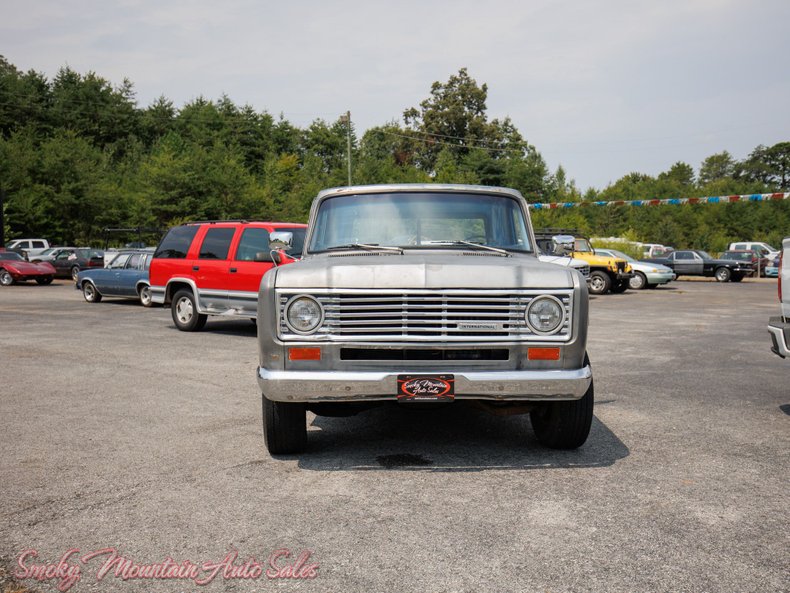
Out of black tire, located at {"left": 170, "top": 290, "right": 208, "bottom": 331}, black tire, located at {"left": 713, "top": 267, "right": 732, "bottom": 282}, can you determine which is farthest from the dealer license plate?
black tire, located at {"left": 713, "top": 267, "right": 732, "bottom": 282}

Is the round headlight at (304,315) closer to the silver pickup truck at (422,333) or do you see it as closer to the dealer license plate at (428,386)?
the silver pickup truck at (422,333)

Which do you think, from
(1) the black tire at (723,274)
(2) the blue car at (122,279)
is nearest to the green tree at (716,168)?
(1) the black tire at (723,274)

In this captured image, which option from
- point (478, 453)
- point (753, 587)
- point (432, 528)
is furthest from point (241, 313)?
point (753, 587)

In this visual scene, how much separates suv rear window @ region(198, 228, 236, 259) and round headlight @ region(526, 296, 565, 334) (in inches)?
372

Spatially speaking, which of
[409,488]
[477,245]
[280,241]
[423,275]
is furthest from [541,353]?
[280,241]

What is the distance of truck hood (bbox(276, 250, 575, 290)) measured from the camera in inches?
197

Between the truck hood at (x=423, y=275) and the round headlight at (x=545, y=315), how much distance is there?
0.10 meters

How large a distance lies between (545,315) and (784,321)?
3.28 meters

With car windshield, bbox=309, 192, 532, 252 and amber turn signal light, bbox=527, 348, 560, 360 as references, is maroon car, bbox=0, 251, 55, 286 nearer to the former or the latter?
car windshield, bbox=309, 192, 532, 252

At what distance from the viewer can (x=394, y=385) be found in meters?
4.88

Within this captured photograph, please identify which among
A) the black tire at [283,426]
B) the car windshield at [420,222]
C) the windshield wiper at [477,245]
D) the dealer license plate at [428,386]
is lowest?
the black tire at [283,426]

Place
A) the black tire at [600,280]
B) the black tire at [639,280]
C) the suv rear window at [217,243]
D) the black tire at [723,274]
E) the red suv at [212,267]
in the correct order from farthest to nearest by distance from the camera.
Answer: the black tire at [723,274], the black tire at [639,280], the black tire at [600,280], the suv rear window at [217,243], the red suv at [212,267]

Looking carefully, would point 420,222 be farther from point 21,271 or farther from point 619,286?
point 21,271

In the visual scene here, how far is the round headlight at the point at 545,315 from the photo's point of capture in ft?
16.5
